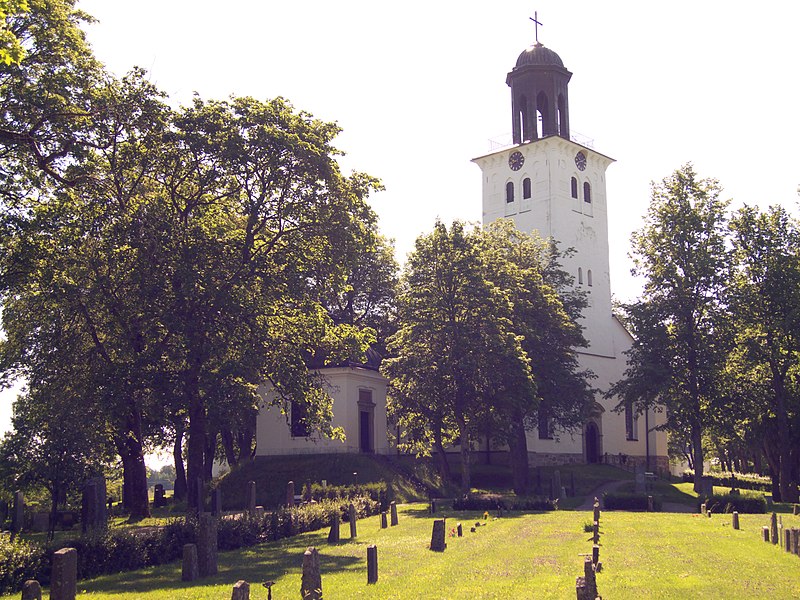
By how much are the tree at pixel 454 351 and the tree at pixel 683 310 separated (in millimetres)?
7415

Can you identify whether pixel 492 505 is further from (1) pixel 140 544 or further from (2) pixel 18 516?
(2) pixel 18 516

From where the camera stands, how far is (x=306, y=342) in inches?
1256

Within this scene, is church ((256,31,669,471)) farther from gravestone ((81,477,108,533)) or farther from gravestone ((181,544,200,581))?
gravestone ((181,544,200,581))

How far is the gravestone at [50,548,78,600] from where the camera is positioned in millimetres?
15039

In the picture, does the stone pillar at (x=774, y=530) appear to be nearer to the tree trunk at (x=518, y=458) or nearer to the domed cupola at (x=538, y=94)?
the tree trunk at (x=518, y=458)

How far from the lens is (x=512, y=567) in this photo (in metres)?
18.7

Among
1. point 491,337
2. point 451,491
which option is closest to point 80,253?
point 491,337

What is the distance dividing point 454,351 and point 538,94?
30.0 meters

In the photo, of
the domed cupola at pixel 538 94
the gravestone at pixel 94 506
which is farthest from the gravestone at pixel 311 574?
the domed cupola at pixel 538 94

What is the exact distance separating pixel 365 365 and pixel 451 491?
35.6 feet

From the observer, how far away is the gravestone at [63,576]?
15.0m

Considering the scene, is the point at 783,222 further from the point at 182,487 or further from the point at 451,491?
the point at 182,487

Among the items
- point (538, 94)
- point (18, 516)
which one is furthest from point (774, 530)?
point (538, 94)

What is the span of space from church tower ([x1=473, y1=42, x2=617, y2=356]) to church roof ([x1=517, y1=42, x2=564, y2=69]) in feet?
0.25
